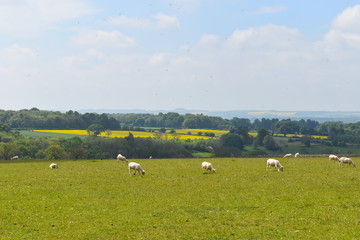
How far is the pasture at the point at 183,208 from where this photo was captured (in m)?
18.2

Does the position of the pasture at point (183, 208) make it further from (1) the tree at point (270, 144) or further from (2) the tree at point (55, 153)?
(1) the tree at point (270, 144)

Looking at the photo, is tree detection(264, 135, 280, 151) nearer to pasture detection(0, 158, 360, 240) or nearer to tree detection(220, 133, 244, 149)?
Result: tree detection(220, 133, 244, 149)

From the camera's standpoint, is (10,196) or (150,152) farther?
(150,152)

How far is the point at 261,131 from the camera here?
16700 cm

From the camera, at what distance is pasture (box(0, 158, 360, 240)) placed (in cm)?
1819

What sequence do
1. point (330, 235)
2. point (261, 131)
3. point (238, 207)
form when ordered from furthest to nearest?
point (261, 131) → point (238, 207) → point (330, 235)

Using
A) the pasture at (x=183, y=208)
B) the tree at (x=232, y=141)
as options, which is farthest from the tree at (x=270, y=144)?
the pasture at (x=183, y=208)

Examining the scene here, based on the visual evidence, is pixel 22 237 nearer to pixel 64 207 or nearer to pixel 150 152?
pixel 64 207

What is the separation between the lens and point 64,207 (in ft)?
78.5

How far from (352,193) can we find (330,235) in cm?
1114

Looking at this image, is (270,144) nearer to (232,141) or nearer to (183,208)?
(232,141)

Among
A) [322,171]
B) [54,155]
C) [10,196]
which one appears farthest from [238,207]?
[54,155]

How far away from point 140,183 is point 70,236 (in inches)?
626

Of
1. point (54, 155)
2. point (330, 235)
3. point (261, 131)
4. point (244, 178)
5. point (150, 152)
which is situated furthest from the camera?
point (261, 131)
